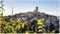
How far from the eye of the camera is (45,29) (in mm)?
2400

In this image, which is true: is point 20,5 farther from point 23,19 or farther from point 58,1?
point 58,1

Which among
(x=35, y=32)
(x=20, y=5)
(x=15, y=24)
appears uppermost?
(x=20, y=5)

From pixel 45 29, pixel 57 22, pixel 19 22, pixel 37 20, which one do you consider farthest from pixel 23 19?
pixel 57 22

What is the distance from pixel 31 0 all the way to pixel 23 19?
0.42m

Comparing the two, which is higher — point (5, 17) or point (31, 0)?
point (31, 0)

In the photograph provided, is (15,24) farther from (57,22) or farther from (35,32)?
A: (57,22)

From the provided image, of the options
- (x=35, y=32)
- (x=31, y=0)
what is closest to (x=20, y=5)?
(x=31, y=0)

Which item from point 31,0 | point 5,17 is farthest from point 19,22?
point 31,0

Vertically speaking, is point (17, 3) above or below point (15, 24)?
above

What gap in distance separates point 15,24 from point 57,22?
849 mm

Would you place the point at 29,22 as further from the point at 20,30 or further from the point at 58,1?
the point at 58,1

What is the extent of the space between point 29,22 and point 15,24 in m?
0.29

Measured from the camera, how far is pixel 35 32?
95.0 inches

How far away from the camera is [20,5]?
245 centimetres
